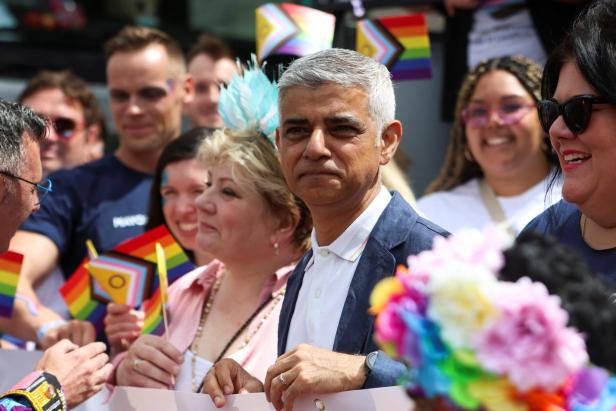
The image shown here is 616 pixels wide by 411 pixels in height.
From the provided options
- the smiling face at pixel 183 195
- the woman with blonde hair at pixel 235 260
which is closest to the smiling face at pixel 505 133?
the woman with blonde hair at pixel 235 260

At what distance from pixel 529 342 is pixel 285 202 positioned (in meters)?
1.99

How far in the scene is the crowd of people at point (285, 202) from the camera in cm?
241

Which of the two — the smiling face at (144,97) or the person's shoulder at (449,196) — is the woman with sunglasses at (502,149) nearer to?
the person's shoulder at (449,196)

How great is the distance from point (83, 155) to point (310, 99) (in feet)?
10.8

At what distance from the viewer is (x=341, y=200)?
2.74 meters

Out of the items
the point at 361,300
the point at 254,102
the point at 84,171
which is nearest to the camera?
the point at 361,300

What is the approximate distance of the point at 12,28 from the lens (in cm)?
921

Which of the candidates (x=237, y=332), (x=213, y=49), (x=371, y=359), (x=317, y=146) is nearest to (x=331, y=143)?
(x=317, y=146)

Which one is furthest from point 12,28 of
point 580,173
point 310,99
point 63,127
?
point 580,173

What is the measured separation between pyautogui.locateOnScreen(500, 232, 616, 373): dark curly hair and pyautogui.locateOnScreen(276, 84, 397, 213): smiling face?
3.75ft

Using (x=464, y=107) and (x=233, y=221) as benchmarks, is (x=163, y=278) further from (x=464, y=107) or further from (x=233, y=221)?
(x=464, y=107)

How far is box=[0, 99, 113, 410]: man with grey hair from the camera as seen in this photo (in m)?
2.89

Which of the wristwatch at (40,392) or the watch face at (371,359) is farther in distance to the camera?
the wristwatch at (40,392)

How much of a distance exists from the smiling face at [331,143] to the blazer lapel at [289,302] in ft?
0.94
